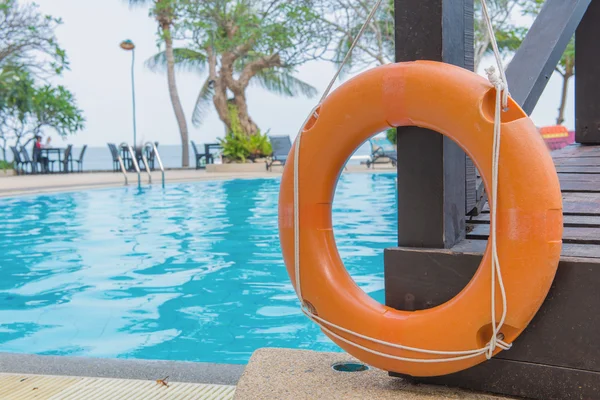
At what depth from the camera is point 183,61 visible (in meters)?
20.1

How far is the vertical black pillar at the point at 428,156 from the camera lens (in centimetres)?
141

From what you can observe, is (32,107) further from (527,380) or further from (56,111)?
(527,380)

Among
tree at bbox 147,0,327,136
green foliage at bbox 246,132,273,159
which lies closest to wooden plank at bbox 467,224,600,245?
green foliage at bbox 246,132,273,159

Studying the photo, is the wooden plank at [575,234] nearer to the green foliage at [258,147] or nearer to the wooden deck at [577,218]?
the wooden deck at [577,218]

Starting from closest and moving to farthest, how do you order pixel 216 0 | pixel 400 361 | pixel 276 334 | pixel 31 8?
pixel 400 361 → pixel 276 334 → pixel 31 8 → pixel 216 0

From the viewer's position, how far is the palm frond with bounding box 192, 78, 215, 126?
2016 centimetres

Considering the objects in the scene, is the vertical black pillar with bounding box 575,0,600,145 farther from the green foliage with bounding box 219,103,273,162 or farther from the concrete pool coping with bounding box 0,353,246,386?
the green foliage with bounding box 219,103,273,162

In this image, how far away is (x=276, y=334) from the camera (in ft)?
9.06

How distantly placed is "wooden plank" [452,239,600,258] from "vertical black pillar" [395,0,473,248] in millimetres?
27

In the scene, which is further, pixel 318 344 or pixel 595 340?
pixel 318 344

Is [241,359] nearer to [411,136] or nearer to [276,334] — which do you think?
[276,334]

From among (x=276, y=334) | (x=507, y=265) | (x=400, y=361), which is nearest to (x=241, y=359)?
(x=276, y=334)

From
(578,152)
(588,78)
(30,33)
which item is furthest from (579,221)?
(30,33)

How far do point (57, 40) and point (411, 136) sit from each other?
13611 mm
